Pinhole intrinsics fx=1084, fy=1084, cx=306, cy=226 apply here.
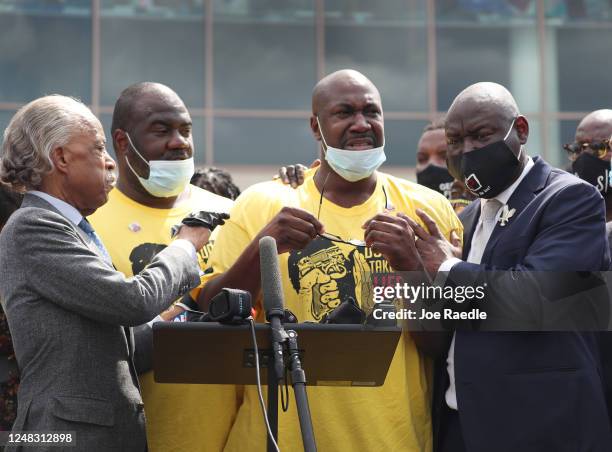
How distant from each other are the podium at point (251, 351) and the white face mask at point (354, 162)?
53.2 inches

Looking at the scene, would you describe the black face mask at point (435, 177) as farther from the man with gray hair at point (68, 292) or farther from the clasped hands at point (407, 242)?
the man with gray hair at point (68, 292)

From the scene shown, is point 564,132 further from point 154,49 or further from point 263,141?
point 154,49

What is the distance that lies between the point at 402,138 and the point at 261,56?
226 centimetres

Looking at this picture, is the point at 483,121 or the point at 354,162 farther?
the point at 354,162

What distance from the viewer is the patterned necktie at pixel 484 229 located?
5.02 metres

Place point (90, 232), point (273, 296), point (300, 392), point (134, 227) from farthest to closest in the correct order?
point (134, 227) < point (90, 232) < point (273, 296) < point (300, 392)

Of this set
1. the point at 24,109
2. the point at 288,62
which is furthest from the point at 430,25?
the point at 24,109

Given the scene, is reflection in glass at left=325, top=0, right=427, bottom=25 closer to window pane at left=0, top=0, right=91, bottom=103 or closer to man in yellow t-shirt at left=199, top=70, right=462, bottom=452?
window pane at left=0, top=0, right=91, bottom=103

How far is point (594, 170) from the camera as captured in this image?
619 centimetres

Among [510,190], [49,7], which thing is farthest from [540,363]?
[49,7]

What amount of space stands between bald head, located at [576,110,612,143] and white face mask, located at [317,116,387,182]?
1777 millimetres

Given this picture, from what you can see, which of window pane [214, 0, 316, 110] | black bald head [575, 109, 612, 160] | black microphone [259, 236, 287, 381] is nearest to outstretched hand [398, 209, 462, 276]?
black microphone [259, 236, 287, 381]

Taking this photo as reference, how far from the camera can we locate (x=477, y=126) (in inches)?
196

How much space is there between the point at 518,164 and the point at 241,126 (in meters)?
10.2
